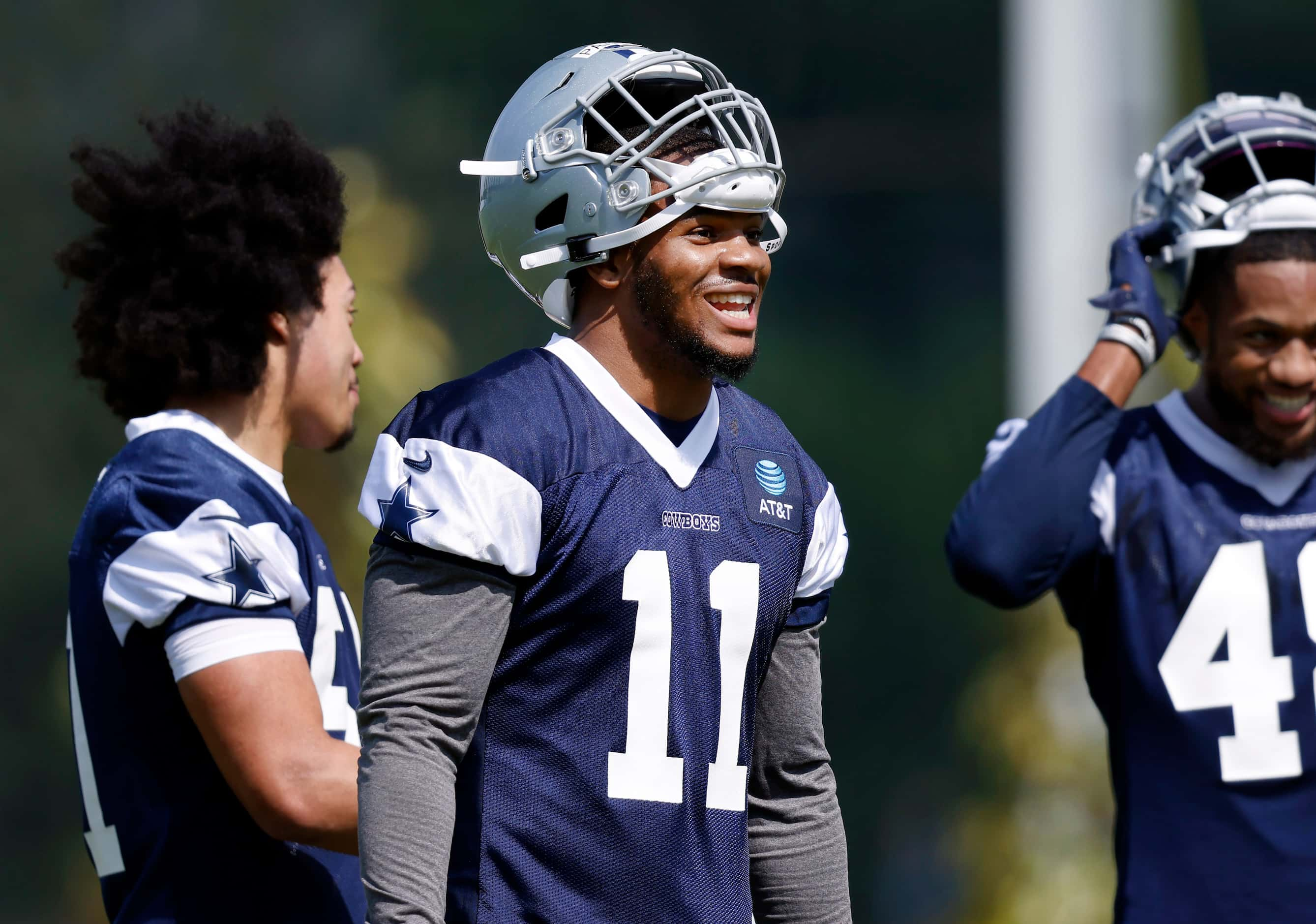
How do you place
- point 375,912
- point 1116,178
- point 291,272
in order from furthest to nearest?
point 1116,178 < point 291,272 < point 375,912

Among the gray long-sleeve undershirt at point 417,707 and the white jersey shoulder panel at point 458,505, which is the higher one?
the white jersey shoulder panel at point 458,505

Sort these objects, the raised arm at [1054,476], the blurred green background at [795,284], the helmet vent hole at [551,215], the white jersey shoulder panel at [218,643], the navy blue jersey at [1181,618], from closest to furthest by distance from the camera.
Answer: the helmet vent hole at [551,215] < the white jersey shoulder panel at [218,643] < the navy blue jersey at [1181,618] < the raised arm at [1054,476] < the blurred green background at [795,284]

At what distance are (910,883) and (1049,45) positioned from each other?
3276 mm

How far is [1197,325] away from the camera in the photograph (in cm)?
276

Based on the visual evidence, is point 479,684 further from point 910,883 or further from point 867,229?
point 867,229

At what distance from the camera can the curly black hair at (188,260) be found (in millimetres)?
2732

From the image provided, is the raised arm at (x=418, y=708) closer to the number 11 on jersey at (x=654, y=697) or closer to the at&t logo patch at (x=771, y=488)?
the number 11 on jersey at (x=654, y=697)

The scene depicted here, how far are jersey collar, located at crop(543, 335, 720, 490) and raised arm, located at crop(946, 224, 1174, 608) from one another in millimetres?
619

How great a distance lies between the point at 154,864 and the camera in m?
2.40

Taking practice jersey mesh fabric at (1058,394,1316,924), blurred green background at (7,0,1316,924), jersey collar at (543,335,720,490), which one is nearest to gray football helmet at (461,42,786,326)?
jersey collar at (543,335,720,490)

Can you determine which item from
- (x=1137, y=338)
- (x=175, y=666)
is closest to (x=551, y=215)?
(x=175, y=666)

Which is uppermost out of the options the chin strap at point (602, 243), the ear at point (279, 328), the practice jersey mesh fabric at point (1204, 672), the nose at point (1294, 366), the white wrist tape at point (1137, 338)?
the chin strap at point (602, 243)

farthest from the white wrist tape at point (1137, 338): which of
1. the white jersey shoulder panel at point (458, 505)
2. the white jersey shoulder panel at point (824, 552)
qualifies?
the white jersey shoulder panel at point (458, 505)

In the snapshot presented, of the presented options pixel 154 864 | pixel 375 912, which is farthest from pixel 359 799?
pixel 154 864
